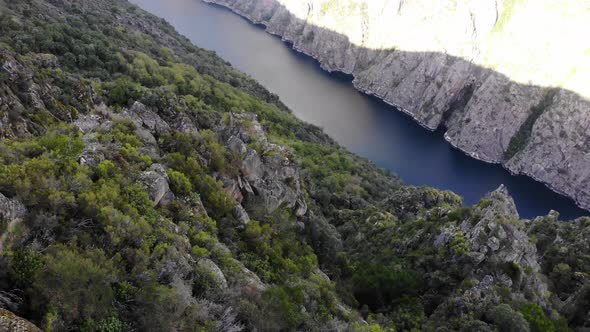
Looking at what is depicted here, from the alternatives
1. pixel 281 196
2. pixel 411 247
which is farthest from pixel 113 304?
pixel 411 247

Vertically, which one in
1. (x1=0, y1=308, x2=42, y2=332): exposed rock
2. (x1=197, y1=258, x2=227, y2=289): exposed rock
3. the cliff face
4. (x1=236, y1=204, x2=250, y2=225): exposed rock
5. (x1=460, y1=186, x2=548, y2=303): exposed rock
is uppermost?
the cliff face

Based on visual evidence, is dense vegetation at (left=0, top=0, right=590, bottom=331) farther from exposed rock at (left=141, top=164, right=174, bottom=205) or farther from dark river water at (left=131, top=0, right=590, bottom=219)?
dark river water at (left=131, top=0, right=590, bottom=219)

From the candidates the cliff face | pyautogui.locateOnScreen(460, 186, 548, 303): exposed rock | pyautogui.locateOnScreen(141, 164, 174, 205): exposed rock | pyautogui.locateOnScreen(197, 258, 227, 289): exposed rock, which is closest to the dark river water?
the cliff face

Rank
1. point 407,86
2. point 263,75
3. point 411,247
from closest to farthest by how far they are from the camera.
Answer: point 411,247, point 263,75, point 407,86

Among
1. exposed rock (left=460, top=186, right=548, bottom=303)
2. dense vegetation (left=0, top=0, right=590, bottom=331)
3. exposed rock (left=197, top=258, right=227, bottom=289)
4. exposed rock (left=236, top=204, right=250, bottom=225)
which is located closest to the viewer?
dense vegetation (left=0, top=0, right=590, bottom=331)

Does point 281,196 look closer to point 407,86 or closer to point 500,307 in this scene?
point 500,307

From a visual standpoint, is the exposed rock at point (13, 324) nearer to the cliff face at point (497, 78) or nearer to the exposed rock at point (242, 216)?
the exposed rock at point (242, 216)

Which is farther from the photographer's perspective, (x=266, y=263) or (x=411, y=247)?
(x=411, y=247)

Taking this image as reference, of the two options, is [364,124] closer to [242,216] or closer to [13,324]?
[242,216]
